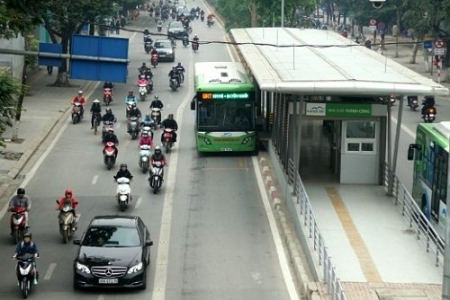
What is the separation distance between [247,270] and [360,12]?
235 ft

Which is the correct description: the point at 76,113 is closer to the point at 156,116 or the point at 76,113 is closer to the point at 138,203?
the point at 156,116

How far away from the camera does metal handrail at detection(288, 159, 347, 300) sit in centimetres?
1877

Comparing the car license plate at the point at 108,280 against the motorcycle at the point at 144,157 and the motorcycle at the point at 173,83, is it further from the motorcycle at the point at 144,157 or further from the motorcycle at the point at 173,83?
the motorcycle at the point at 173,83

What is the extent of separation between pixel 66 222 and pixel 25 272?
171 inches

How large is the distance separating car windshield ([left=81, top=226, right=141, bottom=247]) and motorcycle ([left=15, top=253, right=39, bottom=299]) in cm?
115

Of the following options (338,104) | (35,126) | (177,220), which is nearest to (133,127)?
(35,126)

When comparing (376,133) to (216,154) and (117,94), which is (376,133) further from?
(117,94)

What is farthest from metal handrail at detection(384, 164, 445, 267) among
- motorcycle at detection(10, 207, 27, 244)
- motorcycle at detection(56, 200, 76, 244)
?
motorcycle at detection(10, 207, 27, 244)

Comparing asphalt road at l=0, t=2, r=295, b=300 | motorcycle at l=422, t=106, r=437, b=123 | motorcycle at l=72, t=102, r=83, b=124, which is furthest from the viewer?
motorcycle at l=422, t=106, r=437, b=123

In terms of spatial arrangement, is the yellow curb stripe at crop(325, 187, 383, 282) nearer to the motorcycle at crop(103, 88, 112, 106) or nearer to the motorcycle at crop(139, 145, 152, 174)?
the motorcycle at crop(139, 145, 152, 174)

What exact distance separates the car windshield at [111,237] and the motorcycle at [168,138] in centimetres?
1494

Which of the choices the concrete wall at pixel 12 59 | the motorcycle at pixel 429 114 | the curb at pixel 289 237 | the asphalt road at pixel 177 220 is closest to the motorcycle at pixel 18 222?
the asphalt road at pixel 177 220

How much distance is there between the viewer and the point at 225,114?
117 ft

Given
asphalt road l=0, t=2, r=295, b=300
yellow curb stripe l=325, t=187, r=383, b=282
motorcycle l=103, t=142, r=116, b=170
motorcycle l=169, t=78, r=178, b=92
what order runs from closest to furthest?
yellow curb stripe l=325, t=187, r=383, b=282
asphalt road l=0, t=2, r=295, b=300
motorcycle l=103, t=142, r=116, b=170
motorcycle l=169, t=78, r=178, b=92
